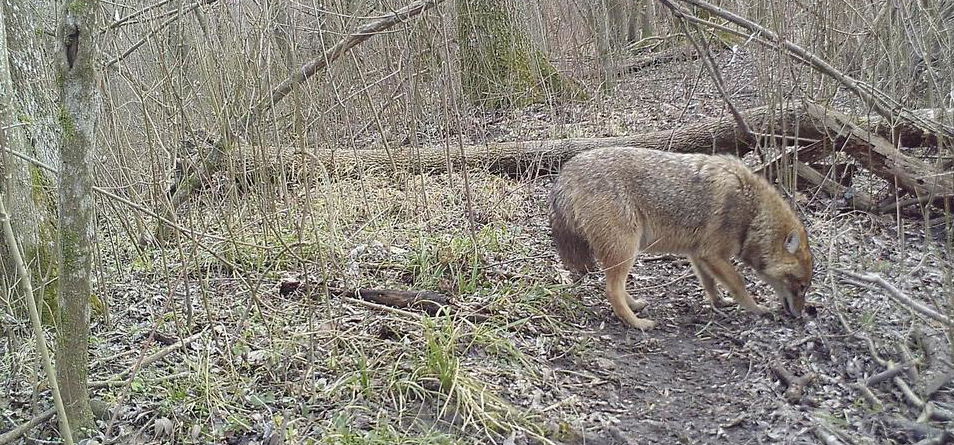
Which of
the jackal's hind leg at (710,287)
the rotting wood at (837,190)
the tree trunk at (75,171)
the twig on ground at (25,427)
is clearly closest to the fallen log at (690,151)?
the rotting wood at (837,190)

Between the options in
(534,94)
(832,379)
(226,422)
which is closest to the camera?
(226,422)

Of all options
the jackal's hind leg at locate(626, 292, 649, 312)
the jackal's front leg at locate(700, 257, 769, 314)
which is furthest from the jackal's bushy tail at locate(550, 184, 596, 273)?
the jackal's front leg at locate(700, 257, 769, 314)

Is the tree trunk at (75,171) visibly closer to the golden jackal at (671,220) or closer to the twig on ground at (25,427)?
the twig on ground at (25,427)

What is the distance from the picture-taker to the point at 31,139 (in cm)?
517

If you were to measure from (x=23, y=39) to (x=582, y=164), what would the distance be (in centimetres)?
426

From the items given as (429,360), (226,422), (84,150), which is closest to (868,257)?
(429,360)

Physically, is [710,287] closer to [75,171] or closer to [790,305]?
[790,305]

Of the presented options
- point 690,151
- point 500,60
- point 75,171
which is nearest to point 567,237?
point 690,151

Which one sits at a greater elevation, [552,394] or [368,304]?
[368,304]

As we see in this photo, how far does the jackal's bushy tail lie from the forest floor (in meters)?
0.30

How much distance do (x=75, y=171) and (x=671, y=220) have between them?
4.38m

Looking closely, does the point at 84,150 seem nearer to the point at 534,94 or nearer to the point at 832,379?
the point at 832,379

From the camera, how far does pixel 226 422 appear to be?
441cm

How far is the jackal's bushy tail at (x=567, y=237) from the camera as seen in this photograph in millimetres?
5980
